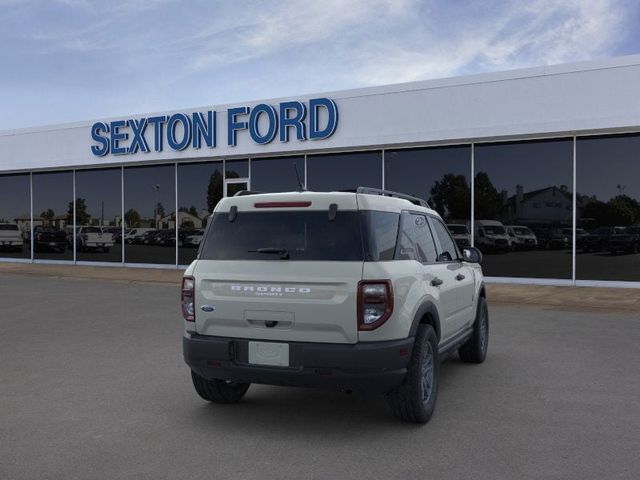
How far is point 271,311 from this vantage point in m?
4.75

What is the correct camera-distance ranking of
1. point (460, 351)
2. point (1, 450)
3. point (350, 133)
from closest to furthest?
point (1, 450) < point (460, 351) < point (350, 133)

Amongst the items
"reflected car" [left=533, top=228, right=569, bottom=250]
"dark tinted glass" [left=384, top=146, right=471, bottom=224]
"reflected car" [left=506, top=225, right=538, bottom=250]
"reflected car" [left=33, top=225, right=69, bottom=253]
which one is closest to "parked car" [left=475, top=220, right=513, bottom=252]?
"reflected car" [left=506, top=225, right=538, bottom=250]

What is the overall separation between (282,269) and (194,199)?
16218mm

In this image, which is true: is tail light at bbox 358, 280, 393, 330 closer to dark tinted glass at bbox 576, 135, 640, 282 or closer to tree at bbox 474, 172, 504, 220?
dark tinted glass at bbox 576, 135, 640, 282

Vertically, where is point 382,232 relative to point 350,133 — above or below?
below

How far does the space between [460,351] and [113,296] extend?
347 inches

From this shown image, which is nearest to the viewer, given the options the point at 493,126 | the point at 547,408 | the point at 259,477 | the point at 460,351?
the point at 259,477

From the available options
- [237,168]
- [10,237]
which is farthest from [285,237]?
[10,237]

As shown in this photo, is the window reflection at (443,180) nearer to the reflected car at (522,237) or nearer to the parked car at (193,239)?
the reflected car at (522,237)

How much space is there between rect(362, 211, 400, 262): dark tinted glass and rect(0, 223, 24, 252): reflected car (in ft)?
75.3

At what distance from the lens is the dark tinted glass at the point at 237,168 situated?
19.6 m

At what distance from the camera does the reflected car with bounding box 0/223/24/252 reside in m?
24.8

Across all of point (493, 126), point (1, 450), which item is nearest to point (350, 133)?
point (493, 126)

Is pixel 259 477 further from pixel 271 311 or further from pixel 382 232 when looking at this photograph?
pixel 382 232
